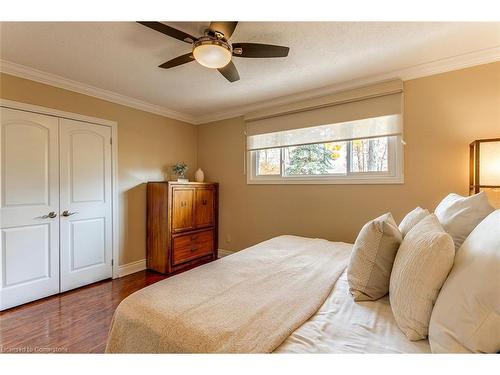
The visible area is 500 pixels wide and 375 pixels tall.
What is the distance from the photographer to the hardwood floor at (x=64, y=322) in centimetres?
176

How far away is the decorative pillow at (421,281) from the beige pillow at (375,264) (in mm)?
175

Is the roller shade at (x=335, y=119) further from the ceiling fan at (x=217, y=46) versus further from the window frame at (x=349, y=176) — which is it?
the ceiling fan at (x=217, y=46)

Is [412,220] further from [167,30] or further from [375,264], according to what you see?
[167,30]

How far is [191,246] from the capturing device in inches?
136

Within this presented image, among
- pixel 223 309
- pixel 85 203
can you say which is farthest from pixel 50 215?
pixel 223 309

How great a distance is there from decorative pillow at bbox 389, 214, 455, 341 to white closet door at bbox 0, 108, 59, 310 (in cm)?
320

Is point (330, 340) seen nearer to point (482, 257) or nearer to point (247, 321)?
point (247, 321)

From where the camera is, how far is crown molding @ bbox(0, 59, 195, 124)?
231cm

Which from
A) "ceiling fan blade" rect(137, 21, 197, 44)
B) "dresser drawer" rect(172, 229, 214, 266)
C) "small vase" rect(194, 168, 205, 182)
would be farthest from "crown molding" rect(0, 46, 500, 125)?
"dresser drawer" rect(172, 229, 214, 266)

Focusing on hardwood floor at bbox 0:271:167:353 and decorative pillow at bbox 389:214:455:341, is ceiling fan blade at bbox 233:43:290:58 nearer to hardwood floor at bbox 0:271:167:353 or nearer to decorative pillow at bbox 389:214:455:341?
decorative pillow at bbox 389:214:455:341

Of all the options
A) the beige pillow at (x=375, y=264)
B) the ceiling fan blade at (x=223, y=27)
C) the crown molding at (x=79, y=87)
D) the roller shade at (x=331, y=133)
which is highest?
the crown molding at (x=79, y=87)

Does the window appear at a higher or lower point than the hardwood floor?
higher

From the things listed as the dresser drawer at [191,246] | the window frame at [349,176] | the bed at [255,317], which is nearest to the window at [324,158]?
the window frame at [349,176]
